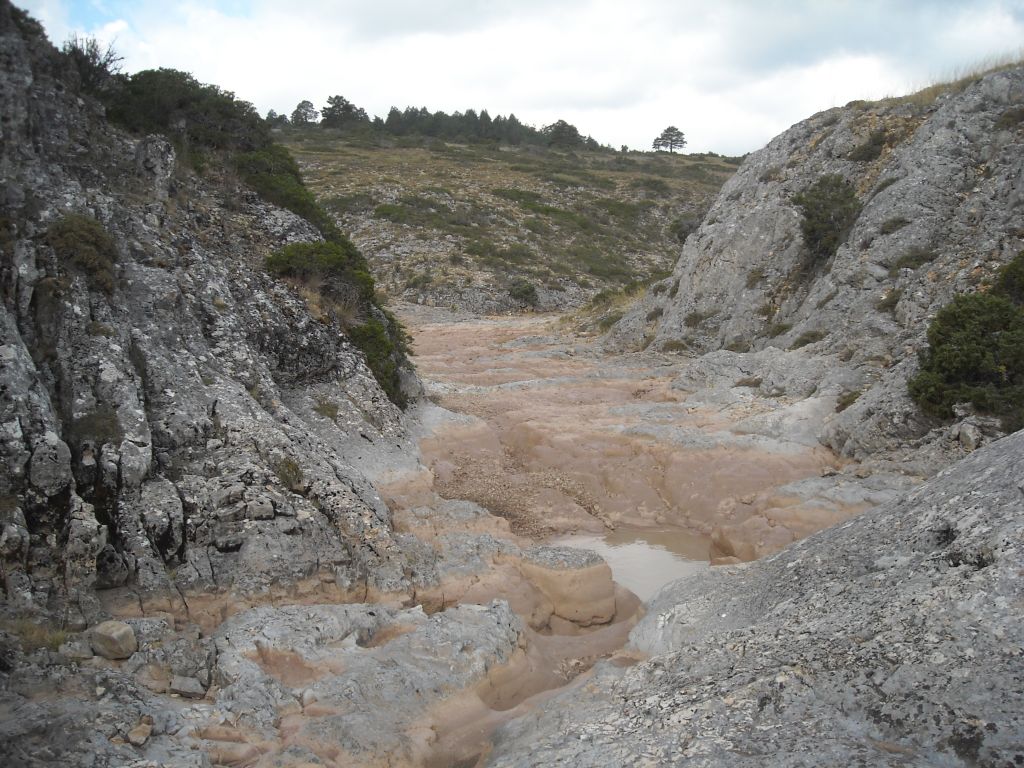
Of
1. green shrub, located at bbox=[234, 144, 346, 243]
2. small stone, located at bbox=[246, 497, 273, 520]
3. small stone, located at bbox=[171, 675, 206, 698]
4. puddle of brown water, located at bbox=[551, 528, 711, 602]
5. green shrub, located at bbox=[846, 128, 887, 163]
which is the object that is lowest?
puddle of brown water, located at bbox=[551, 528, 711, 602]

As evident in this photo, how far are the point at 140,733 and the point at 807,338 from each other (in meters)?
19.2

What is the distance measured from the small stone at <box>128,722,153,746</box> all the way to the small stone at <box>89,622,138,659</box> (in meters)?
1.17

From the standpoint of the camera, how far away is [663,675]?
696 cm

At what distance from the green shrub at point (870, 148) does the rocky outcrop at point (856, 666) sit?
20.0 m

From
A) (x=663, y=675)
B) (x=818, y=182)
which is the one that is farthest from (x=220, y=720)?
(x=818, y=182)

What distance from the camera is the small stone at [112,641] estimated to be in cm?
672

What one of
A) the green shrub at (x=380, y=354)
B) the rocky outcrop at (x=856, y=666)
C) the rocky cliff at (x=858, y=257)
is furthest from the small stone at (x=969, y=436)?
the green shrub at (x=380, y=354)

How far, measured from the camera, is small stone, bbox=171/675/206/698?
21.3 feet

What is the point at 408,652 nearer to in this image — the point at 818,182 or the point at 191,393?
the point at 191,393

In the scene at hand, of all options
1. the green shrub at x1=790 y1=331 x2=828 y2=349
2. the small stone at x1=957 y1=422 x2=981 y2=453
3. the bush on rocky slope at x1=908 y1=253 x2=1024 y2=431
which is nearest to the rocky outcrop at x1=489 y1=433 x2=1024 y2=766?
the small stone at x1=957 y1=422 x2=981 y2=453

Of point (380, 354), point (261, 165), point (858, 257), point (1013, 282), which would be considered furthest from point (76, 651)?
point (858, 257)

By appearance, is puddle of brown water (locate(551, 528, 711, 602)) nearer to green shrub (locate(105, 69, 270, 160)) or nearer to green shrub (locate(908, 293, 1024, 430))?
green shrub (locate(908, 293, 1024, 430))

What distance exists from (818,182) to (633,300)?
34.1ft

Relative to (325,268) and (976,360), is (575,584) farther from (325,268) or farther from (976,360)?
(325,268)
